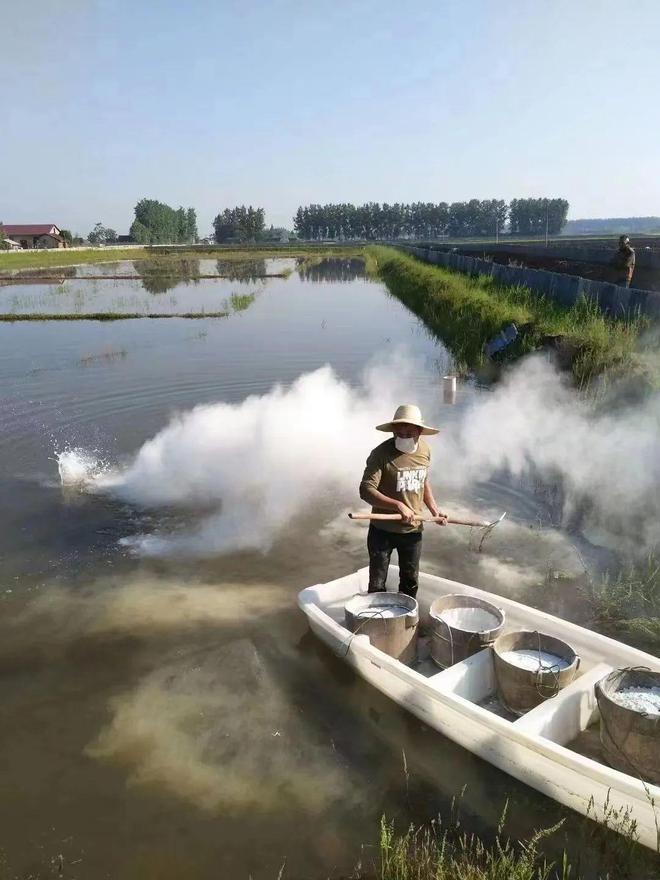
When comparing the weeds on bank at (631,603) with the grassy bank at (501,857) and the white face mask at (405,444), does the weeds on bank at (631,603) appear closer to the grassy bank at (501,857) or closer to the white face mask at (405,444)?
the grassy bank at (501,857)

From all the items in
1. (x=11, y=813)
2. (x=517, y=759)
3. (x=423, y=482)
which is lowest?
(x=11, y=813)

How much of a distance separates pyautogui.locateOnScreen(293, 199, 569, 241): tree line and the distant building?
7227 cm

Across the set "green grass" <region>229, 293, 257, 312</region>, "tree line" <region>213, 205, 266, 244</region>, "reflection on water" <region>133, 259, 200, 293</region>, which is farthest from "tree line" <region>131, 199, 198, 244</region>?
"green grass" <region>229, 293, 257, 312</region>

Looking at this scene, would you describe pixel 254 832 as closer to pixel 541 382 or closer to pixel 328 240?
pixel 541 382

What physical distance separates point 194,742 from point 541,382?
10.6 metres

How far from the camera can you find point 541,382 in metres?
13.4

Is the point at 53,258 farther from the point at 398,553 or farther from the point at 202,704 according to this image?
the point at 202,704

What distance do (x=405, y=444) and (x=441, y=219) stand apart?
169 m

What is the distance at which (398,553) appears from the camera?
5887mm

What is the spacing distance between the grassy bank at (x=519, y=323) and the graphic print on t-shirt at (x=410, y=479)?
22.3 feet

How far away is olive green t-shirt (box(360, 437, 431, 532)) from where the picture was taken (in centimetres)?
543

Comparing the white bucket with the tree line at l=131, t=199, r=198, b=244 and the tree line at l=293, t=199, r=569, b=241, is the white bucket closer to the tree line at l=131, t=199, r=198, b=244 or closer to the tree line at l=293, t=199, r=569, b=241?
the tree line at l=131, t=199, r=198, b=244

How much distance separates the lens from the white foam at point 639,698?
4328mm

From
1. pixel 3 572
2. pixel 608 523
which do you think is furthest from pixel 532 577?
pixel 3 572
